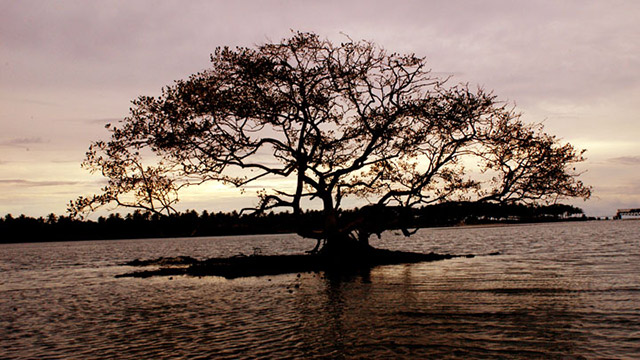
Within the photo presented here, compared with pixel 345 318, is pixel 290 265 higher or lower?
higher

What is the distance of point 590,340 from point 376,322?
717cm

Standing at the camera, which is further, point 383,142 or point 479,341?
point 383,142

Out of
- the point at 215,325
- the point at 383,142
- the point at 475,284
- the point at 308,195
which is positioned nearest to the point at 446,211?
the point at 383,142

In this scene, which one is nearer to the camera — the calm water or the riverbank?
the calm water

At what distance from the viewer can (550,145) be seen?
37.0 metres

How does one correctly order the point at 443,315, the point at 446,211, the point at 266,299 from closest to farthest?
the point at 443,315 → the point at 266,299 → the point at 446,211

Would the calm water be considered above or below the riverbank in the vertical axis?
below

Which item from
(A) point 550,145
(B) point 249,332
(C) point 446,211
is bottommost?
(B) point 249,332

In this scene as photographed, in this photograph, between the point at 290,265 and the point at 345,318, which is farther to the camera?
the point at 290,265

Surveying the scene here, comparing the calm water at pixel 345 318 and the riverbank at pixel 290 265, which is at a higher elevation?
the riverbank at pixel 290 265

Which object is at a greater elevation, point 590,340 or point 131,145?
point 131,145

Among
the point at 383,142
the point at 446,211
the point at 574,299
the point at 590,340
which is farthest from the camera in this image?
the point at 446,211

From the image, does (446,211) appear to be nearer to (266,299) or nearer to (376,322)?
(266,299)

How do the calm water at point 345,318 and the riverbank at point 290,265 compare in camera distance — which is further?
the riverbank at point 290,265
